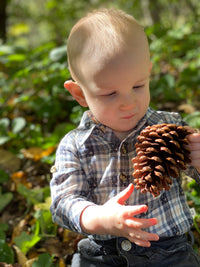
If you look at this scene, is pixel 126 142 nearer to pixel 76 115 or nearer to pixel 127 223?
pixel 127 223

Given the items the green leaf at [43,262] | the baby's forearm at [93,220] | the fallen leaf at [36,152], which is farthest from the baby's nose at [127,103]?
the fallen leaf at [36,152]

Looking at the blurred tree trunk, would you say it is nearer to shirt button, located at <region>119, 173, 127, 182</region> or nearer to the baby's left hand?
shirt button, located at <region>119, 173, 127, 182</region>

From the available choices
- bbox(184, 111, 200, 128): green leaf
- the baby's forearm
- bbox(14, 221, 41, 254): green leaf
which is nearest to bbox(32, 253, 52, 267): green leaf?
bbox(14, 221, 41, 254): green leaf

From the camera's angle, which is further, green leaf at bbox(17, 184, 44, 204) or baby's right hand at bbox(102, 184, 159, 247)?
green leaf at bbox(17, 184, 44, 204)

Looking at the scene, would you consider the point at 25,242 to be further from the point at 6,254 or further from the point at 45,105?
the point at 45,105

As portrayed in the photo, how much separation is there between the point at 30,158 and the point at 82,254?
1.20 metres

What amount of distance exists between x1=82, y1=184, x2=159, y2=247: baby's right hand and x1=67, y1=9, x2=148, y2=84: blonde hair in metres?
0.56

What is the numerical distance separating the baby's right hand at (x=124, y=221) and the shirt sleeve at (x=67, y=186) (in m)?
0.16

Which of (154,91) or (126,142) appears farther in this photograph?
(154,91)

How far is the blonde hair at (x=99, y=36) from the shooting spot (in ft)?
3.89

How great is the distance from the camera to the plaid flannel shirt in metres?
1.36

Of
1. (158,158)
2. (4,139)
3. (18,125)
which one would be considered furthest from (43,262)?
(18,125)

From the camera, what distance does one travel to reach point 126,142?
1392 mm

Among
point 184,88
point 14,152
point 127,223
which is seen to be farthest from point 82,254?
point 184,88
